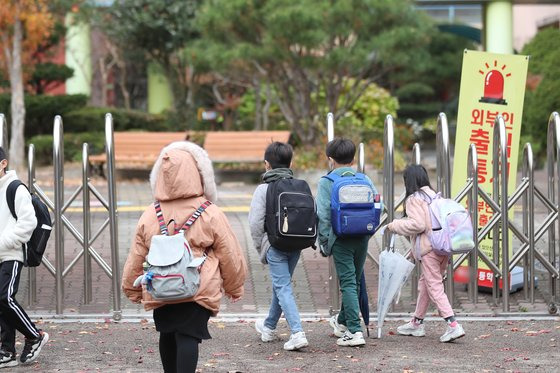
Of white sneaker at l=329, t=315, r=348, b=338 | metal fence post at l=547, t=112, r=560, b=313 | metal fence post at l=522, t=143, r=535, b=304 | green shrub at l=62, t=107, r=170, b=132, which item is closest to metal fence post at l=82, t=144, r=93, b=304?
white sneaker at l=329, t=315, r=348, b=338

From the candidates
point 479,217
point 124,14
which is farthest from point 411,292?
point 124,14

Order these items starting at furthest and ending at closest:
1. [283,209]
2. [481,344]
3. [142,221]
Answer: [481,344], [283,209], [142,221]

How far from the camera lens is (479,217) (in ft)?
30.8

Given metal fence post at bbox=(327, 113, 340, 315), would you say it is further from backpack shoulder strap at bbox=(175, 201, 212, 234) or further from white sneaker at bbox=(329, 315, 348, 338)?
backpack shoulder strap at bbox=(175, 201, 212, 234)

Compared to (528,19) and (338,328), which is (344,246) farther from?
(528,19)

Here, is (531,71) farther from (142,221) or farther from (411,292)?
(142,221)

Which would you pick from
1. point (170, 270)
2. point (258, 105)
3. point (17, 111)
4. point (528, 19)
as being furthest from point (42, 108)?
point (170, 270)

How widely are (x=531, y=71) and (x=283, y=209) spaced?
6529 mm

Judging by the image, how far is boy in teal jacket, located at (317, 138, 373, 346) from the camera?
734 centimetres

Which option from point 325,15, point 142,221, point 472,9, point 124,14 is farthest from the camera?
point 472,9

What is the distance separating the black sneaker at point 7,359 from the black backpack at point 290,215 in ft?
5.84

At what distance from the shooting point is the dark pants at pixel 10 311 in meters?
6.68

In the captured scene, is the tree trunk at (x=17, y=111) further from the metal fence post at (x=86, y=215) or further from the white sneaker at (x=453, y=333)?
the white sneaker at (x=453, y=333)

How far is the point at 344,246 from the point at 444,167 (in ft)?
4.90
